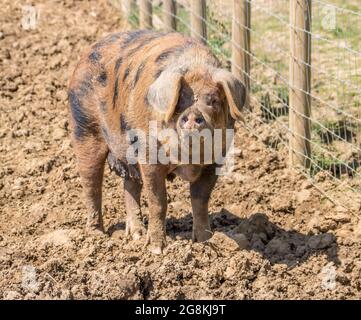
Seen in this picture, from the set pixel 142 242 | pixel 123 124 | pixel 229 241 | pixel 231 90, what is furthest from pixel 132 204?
pixel 231 90

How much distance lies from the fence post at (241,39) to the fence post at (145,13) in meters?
2.37

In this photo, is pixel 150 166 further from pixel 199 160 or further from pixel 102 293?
pixel 102 293

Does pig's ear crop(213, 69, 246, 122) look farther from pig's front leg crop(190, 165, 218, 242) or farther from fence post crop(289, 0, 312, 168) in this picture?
fence post crop(289, 0, 312, 168)

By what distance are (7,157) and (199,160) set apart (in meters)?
2.98

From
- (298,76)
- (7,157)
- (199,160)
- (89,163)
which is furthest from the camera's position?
(7,157)

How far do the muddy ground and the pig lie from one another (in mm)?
264

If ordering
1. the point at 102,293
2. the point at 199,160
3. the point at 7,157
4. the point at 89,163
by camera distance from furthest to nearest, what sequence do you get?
the point at 7,157
the point at 89,163
the point at 199,160
the point at 102,293

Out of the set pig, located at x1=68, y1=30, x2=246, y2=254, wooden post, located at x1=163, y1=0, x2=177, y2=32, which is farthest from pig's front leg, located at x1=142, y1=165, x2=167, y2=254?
wooden post, located at x1=163, y1=0, x2=177, y2=32

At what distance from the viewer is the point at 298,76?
776 centimetres

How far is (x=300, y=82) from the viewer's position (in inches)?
305

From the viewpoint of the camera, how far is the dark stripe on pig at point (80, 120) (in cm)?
695

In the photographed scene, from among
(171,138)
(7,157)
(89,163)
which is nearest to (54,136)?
(7,157)

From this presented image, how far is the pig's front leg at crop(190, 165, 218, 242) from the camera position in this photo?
649 centimetres

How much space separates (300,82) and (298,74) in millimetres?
67
